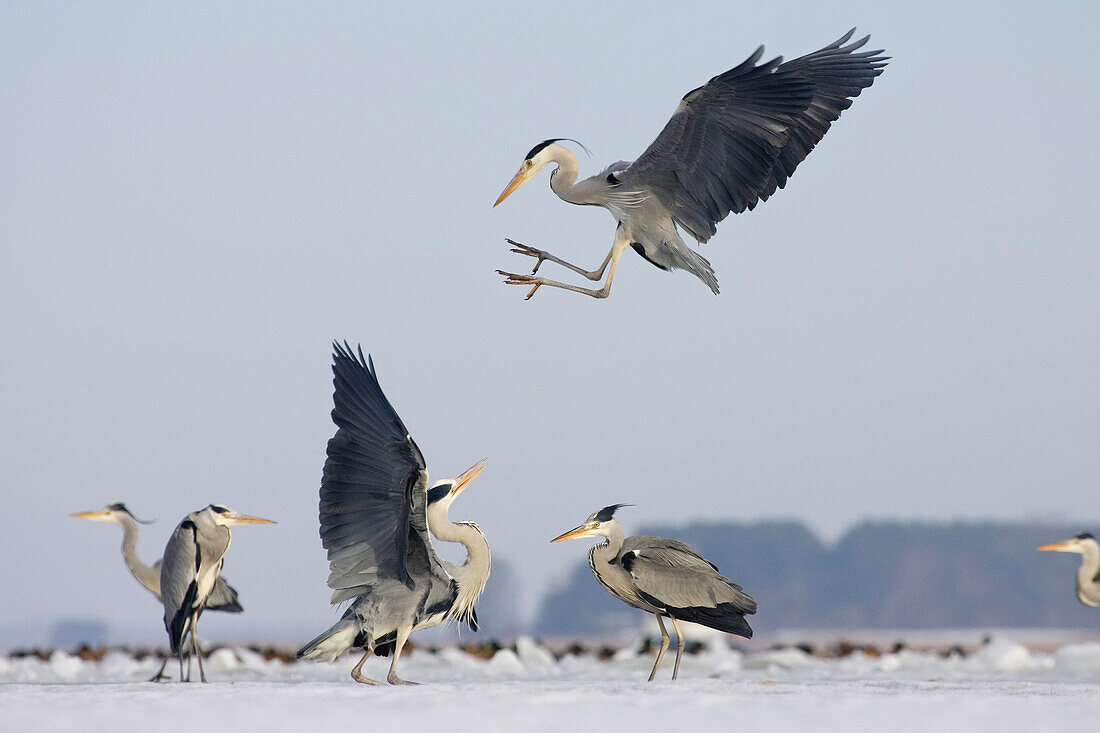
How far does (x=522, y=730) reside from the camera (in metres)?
5.57

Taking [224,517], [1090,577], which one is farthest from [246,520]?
[1090,577]

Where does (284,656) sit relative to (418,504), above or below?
below

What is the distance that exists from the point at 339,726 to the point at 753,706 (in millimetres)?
1884

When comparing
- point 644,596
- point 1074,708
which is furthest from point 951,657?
point 1074,708

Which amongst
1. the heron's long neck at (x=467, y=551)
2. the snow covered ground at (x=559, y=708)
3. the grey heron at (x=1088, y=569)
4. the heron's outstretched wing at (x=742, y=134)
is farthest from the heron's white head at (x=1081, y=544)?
the heron's long neck at (x=467, y=551)

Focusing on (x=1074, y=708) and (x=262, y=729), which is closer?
(x=262, y=729)

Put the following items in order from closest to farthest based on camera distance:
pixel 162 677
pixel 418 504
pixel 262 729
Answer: pixel 262 729 → pixel 418 504 → pixel 162 677

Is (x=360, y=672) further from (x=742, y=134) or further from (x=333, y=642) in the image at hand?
(x=742, y=134)

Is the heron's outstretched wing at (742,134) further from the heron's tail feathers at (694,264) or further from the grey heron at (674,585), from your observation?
the grey heron at (674,585)

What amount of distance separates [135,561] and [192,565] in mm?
2153

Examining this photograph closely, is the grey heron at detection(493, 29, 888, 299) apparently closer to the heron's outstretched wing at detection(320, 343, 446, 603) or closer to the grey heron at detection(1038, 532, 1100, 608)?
the heron's outstretched wing at detection(320, 343, 446, 603)

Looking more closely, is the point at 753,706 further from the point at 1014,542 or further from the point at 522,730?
the point at 1014,542

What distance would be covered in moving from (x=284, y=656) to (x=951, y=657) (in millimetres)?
6985

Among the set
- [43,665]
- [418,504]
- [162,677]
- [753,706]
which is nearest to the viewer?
[753,706]
